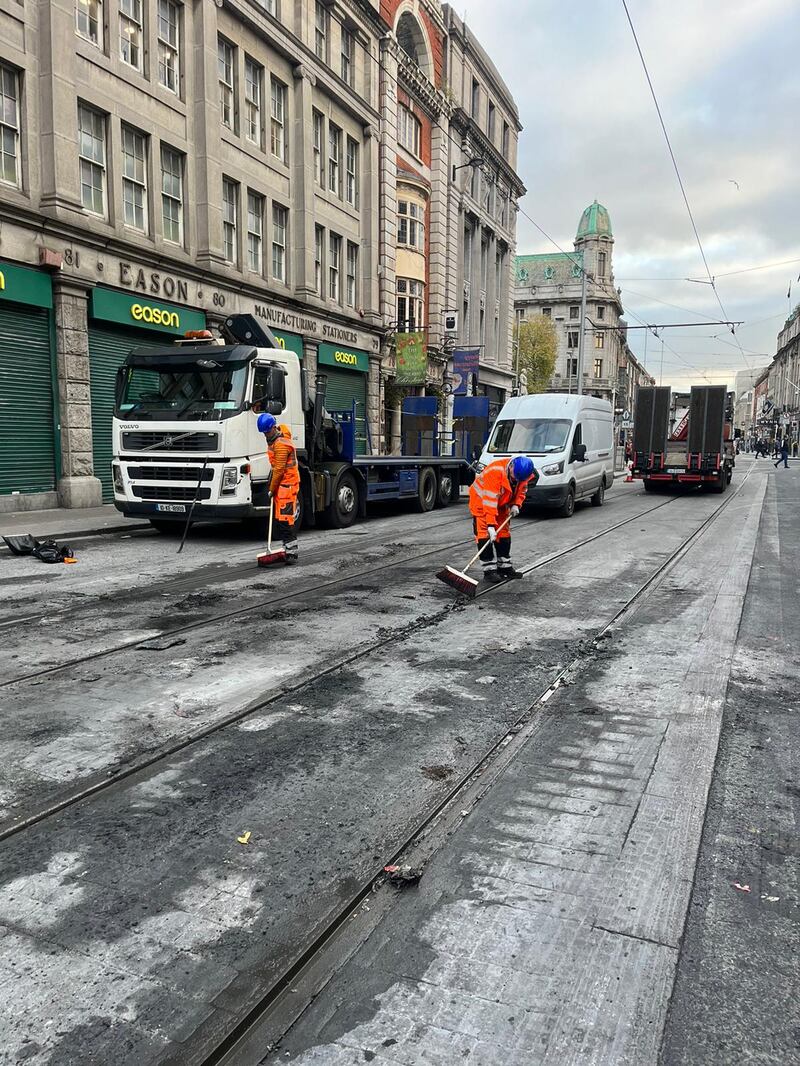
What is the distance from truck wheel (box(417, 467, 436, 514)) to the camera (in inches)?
675

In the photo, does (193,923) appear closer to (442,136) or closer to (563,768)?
(563,768)

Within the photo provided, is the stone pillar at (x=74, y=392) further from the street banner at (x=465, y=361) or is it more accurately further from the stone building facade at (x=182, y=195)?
the street banner at (x=465, y=361)

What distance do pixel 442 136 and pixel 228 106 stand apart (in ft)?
52.0

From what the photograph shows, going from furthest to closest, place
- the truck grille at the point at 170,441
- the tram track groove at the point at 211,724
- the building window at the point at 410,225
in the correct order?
the building window at the point at 410,225
the truck grille at the point at 170,441
the tram track groove at the point at 211,724

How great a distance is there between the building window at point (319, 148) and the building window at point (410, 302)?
24.3ft

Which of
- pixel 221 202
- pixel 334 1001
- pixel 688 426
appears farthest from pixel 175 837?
pixel 688 426

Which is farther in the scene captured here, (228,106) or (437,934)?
(228,106)

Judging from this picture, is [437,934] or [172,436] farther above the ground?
[172,436]

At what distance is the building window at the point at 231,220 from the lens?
2169 centimetres

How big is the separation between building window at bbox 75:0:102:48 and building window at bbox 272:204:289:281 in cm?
726

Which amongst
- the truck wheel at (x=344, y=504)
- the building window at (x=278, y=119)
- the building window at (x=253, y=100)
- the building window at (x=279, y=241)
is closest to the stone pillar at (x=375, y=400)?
the building window at (x=279, y=241)

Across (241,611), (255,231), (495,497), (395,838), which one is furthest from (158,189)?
(395,838)

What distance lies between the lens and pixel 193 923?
2.55m

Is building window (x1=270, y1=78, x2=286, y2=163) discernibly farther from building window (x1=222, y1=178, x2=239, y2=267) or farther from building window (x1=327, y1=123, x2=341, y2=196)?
building window (x1=222, y1=178, x2=239, y2=267)
